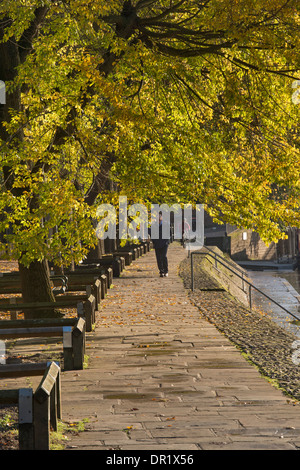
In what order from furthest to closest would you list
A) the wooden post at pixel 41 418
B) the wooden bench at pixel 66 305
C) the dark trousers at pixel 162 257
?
the dark trousers at pixel 162 257, the wooden bench at pixel 66 305, the wooden post at pixel 41 418

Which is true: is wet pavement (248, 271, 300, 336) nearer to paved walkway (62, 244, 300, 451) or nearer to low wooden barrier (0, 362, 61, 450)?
paved walkway (62, 244, 300, 451)

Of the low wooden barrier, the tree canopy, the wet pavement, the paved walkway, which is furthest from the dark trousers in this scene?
the low wooden barrier

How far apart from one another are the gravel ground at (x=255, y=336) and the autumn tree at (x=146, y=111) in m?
1.82

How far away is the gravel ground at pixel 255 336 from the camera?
31.1ft

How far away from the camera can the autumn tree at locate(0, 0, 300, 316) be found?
11.5m

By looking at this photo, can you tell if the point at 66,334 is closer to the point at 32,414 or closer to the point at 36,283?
the point at 36,283

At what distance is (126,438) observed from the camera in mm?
6414

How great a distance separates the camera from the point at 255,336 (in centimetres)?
1291

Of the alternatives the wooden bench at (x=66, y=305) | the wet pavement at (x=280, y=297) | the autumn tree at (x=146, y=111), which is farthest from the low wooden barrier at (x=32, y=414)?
the wet pavement at (x=280, y=297)

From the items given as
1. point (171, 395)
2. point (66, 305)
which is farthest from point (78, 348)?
point (66, 305)

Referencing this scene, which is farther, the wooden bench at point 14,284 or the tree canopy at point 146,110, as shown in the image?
the wooden bench at point 14,284

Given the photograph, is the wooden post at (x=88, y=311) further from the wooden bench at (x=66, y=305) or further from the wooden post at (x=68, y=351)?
the wooden post at (x=68, y=351)

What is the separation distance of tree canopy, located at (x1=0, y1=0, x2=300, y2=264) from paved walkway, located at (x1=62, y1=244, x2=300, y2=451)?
2050 mm

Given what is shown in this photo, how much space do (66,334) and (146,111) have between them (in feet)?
17.0
